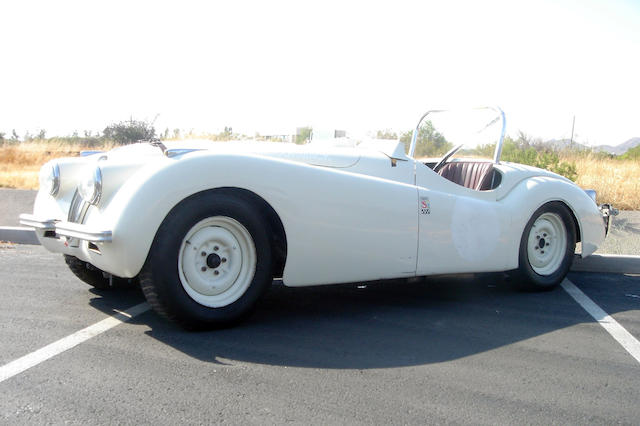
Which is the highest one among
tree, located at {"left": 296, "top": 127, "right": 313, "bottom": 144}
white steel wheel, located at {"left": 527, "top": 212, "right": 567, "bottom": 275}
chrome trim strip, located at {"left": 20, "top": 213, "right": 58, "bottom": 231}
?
tree, located at {"left": 296, "top": 127, "right": 313, "bottom": 144}

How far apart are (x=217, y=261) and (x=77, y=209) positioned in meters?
1.08

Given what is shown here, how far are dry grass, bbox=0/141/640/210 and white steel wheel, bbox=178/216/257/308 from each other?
6577 millimetres

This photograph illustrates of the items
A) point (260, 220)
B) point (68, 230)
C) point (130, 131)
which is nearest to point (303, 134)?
point (260, 220)

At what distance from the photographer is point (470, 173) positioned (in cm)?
517

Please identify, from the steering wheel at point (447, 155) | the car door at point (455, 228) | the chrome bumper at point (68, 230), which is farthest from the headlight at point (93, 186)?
the steering wheel at point (447, 155)

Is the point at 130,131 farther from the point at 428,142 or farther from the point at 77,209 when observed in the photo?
the point at 77,209

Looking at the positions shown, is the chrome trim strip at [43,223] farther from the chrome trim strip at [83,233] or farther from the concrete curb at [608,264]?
the concrete curb at [608,264]

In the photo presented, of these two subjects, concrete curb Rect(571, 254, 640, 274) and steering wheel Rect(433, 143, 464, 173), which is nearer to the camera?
steering wheel Rect(433, 143, 464, 173)

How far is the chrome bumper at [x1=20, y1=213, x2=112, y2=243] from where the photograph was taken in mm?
3109

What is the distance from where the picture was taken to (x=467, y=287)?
5.05 meters

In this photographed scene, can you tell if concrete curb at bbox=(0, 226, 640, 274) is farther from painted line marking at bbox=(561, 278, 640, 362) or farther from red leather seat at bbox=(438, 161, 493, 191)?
red leather seat at bbox=(438, 161, 493, 191)

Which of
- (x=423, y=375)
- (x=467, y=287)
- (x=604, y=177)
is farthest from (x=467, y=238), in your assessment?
(x=604, y=177)

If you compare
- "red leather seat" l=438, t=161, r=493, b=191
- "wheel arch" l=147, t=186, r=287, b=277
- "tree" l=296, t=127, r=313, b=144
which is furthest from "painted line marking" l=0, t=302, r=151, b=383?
"red leather seat" l=438, t=161, r=493, b=191

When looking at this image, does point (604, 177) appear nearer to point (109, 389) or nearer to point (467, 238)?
point (467, 238)
